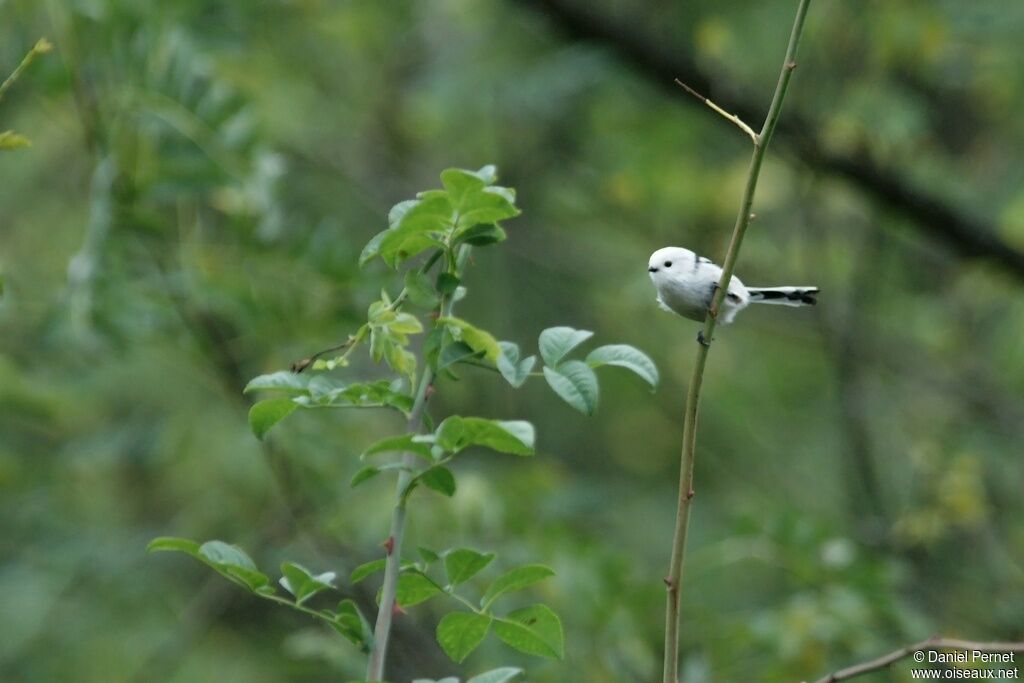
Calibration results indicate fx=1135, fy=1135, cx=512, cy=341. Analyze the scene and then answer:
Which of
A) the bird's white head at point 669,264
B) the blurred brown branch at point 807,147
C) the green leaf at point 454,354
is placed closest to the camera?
the green leaf at point 454,354

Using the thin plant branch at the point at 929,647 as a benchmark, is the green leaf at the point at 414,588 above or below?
above

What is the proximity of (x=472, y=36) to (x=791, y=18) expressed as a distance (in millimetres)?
2280

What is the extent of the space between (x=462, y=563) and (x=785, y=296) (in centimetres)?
167

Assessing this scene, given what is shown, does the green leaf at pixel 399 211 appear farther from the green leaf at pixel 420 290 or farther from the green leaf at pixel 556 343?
the green leaf at pixel 556 343

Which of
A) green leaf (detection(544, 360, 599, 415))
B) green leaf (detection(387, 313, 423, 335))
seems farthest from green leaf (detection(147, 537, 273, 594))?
green leaf (detection(544, 360, 599, 415))

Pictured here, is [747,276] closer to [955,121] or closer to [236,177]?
[955,121]

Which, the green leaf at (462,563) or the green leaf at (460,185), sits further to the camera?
the green leaf at (462,563)

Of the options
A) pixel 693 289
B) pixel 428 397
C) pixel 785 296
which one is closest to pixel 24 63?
pixel 428 397

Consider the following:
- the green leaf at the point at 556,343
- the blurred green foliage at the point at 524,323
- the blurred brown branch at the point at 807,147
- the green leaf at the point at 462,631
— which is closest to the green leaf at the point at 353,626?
the green leaf at the point at 462,631

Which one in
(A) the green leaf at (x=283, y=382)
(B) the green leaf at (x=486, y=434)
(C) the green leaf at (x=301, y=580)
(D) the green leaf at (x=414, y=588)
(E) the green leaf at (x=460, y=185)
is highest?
(E) the green leaf at (x=460, y=185)

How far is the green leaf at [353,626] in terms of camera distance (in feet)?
5.06

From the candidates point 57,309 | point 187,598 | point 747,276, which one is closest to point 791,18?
point 747,276

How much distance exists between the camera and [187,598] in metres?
8.13

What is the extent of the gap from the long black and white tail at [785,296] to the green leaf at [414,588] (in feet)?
4.97
